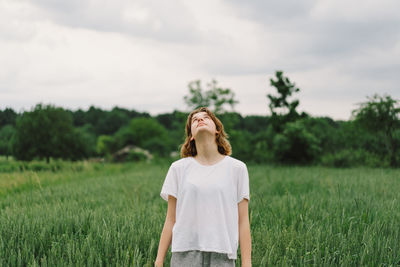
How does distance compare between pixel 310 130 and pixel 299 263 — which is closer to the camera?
pixel 299 263

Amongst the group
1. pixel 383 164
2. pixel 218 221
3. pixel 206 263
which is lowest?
pixel 383 164

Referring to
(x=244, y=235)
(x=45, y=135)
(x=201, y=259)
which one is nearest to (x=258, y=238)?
(x=244, y=235)

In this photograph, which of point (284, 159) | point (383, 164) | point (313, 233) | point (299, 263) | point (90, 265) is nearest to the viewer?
point (90, 265)

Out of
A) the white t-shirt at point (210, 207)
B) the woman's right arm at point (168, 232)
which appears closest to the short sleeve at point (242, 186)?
the white t-shirt at point (210, 207)

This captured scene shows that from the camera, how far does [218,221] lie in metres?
2.06

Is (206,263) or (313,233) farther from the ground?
(206,263)

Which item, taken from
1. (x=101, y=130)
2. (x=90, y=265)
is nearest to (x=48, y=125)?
(x=90, y=265)

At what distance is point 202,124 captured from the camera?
2205mm

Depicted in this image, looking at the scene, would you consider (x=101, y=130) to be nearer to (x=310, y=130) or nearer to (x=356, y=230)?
(x=310, y=130)

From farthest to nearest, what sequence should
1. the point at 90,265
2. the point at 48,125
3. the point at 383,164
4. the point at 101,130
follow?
1. the point at 101,130
2. the point at 48,125
3. the point at 383,164
4. the point at 90,265

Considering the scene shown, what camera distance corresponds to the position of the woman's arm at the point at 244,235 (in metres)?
2.10

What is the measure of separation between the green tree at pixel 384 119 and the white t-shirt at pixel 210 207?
16.3m

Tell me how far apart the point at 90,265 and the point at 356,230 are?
2957 mm

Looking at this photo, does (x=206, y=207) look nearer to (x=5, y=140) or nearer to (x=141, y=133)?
(x=5, y=140)
